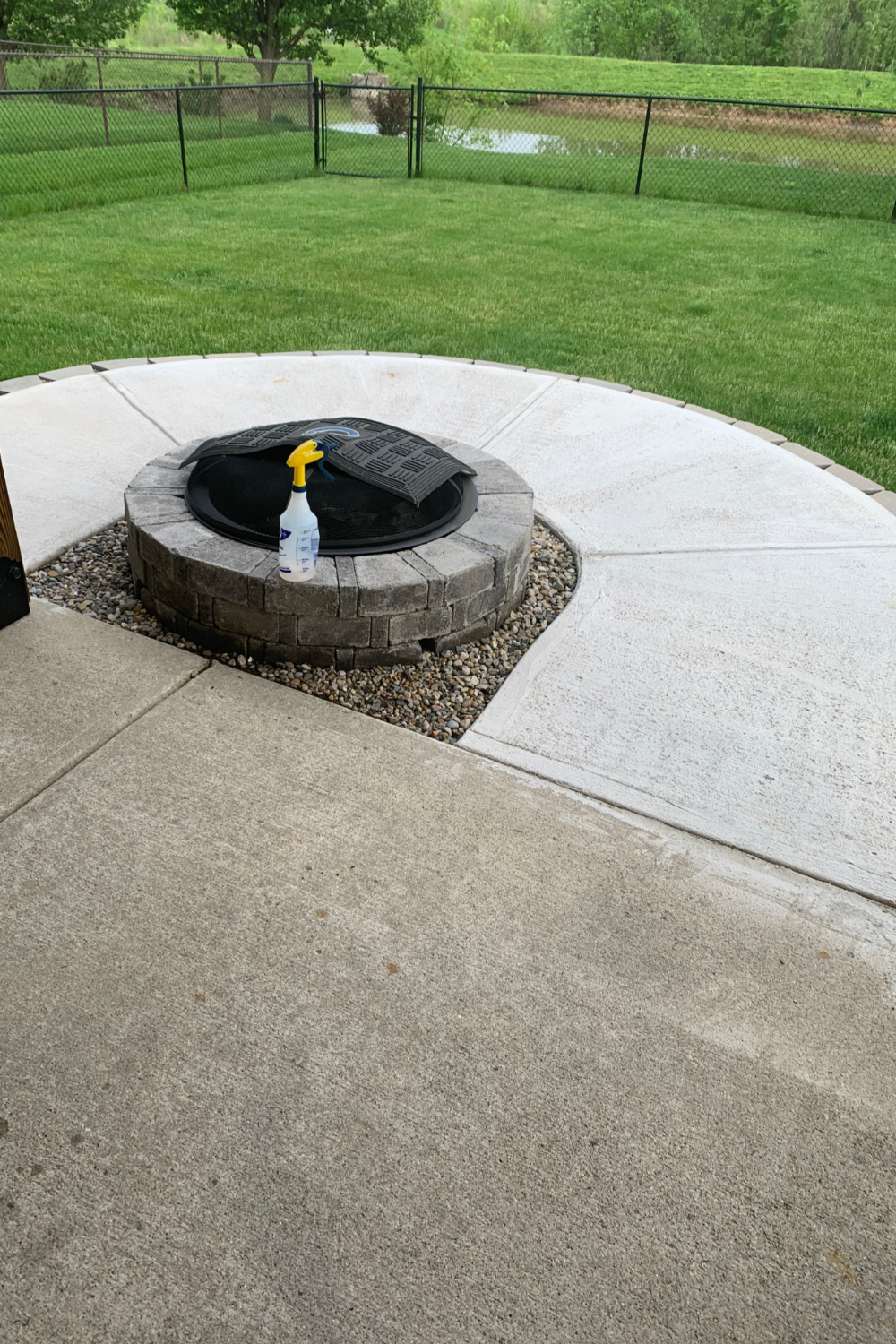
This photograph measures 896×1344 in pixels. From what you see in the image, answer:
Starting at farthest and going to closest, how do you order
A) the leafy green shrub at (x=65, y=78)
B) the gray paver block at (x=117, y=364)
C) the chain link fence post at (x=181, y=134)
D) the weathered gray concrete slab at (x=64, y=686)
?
the leafy green shrub at (x=65, y=78), the chain link fence post at (x=181, y=134), the gray paver block at (x=117, y=364), the weathered gray concrete slab at (x=64, y=686)

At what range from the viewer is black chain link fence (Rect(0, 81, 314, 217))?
11.9m

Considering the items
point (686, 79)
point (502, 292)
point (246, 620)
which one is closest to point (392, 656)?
point (246, 620)

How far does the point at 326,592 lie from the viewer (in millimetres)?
3066

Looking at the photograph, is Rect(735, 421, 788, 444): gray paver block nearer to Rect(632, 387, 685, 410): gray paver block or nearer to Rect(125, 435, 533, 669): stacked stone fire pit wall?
Rect(632, 387, 685, 410): gray paver block

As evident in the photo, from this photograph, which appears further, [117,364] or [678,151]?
[678,151]

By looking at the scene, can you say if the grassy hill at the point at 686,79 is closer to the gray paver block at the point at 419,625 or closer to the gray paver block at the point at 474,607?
the gray paver block at the point at 474,607

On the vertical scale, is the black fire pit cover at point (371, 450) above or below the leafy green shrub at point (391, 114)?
below

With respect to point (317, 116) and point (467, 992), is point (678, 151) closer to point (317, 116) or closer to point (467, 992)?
point (317, 116)

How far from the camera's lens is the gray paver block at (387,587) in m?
3.10

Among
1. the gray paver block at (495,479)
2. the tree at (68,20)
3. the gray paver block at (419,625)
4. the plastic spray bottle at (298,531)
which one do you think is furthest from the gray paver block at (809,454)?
the tree at (68,20)

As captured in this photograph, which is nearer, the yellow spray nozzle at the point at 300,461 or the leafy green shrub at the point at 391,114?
the yellow spray nozzle at the point at 300,461

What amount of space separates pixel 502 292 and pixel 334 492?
5680 mm

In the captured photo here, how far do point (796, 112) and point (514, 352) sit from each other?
25625 mm

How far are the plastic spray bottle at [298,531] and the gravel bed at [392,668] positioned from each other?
1.25 feet
